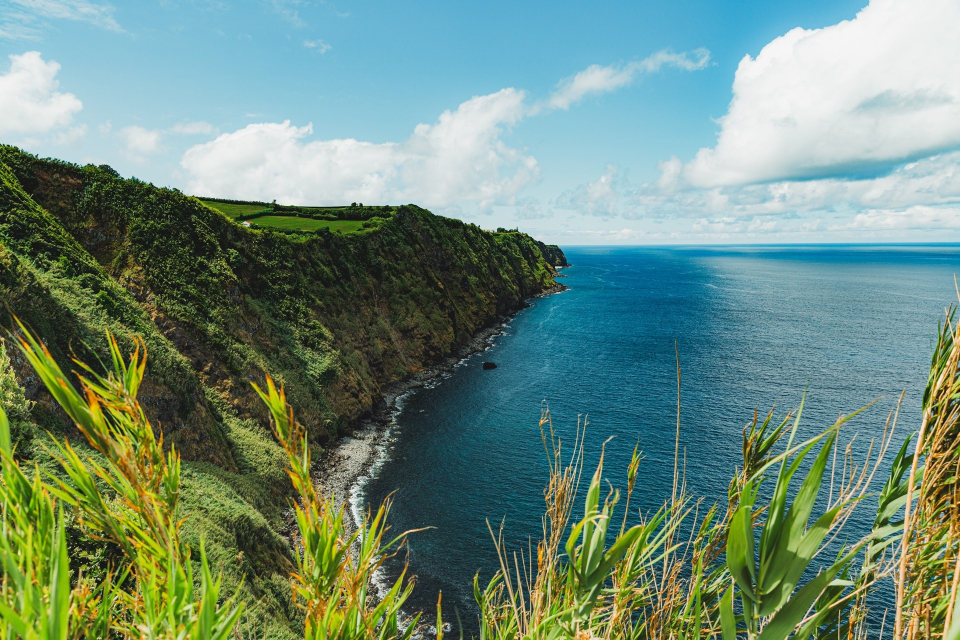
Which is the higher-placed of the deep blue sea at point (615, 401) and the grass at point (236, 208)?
the grass at point (236, 208)

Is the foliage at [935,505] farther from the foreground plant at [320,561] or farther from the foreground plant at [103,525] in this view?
the foreground plant at [103,525]

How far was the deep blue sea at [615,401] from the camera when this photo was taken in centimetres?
3284

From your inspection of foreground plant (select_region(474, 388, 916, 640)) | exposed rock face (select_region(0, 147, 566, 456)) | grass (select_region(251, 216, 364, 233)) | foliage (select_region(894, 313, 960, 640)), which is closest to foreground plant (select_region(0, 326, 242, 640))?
foreground plant (select_region(474, 388, 916, 640))

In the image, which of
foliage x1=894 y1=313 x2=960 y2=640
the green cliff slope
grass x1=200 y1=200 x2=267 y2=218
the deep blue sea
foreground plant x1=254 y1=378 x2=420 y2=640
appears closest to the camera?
foliage x1=894 y1=313 x2=960 y2=640

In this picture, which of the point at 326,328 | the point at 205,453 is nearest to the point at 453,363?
the point at 326,328

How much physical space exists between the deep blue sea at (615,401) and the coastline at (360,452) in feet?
3.82

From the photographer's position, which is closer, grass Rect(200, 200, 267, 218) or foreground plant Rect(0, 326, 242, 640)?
foreground plant Rect(0, 326, 242, 640)

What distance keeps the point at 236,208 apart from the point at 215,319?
137ft

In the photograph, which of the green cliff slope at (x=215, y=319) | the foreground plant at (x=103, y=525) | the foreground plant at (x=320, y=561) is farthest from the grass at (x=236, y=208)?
the foreground plant at (x=320, y=561)

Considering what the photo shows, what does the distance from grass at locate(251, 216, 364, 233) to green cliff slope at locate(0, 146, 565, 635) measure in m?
4.60

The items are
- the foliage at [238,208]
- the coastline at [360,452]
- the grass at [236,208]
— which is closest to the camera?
the coastline at [360,452]

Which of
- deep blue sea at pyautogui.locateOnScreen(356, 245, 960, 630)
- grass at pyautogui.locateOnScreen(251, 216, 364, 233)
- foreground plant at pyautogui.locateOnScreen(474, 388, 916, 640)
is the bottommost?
deep blue sea at pyautogui.locateOnScreen(356, 245, 960, 630)

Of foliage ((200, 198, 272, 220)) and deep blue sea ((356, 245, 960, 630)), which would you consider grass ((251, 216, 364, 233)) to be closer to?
foliage ((200, 198, 272, 220))

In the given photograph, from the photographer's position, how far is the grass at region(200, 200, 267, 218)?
6725cm
